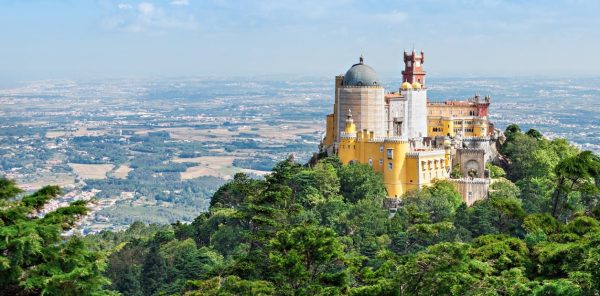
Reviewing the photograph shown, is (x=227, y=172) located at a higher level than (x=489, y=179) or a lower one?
lower

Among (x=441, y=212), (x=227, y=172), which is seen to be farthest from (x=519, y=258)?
(x=227, y=172)

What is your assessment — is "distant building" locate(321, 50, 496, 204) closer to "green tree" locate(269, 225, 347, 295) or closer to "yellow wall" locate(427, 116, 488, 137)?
"yellow wall" locate(427, 116, 488, 137)

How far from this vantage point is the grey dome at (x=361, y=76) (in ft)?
237

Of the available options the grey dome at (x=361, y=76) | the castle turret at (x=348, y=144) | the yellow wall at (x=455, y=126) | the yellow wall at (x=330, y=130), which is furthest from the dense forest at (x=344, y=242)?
the yellow wall at (x=330, y=130)

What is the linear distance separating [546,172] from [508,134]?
917 cm

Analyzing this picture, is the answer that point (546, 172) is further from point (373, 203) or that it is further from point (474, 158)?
point (373, 203)

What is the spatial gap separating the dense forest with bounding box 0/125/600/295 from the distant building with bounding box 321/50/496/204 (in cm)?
161

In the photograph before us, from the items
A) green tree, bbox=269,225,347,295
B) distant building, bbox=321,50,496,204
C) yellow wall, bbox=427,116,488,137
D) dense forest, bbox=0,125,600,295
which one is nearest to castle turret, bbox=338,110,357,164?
distant building, bbox=321,50,496,204

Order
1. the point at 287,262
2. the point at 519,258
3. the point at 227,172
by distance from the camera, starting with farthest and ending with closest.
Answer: the point at 227,172 < the point at 519,258 < the point at 287,262

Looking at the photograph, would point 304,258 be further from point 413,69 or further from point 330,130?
point 413,69

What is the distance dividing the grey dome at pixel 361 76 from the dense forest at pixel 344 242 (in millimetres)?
7093

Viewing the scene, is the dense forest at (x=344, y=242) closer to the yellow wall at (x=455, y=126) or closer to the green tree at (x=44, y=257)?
the green tree at (x=44, y=257)

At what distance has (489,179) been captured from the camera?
6900cm

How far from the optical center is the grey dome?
237ft
